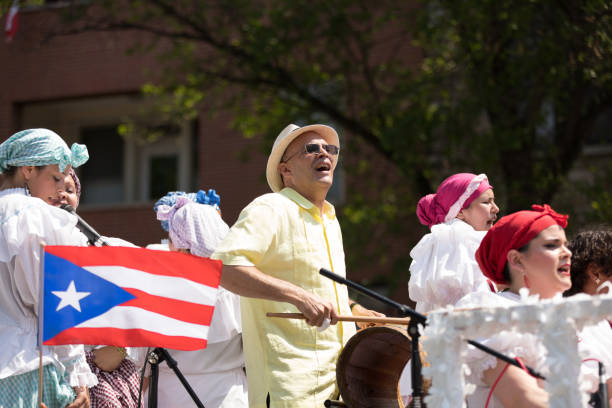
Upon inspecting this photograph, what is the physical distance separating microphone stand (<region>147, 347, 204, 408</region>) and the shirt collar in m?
1.01

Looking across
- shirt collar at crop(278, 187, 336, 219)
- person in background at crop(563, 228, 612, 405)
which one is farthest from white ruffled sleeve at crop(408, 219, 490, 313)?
shirt collar at crop(278, 187, 336, 219)

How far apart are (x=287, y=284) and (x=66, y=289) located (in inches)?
35.8

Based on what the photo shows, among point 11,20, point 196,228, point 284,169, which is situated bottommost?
point 196,228

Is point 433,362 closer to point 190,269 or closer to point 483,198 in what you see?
point 190,269

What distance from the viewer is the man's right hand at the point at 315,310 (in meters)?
3.88

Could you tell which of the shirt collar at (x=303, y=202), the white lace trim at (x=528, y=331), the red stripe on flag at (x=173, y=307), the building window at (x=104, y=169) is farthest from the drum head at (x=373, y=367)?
the building window at (x=104, y=169)

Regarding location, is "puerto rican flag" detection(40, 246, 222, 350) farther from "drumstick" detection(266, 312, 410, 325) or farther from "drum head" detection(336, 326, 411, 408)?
"drum head" detection(336, 326, 411, 408)

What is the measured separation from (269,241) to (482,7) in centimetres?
642

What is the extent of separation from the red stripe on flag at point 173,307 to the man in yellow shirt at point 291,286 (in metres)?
0.19

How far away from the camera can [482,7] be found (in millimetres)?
9922

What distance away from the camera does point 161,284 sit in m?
4.18

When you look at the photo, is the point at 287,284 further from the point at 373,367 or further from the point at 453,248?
the point at 453,248

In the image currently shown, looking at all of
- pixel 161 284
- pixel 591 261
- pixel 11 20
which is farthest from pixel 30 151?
pixel 11 20

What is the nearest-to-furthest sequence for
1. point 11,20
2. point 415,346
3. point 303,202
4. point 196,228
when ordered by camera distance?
1. point 415,346
2. point 303,202
3. point 196,228
4. point 11,20
